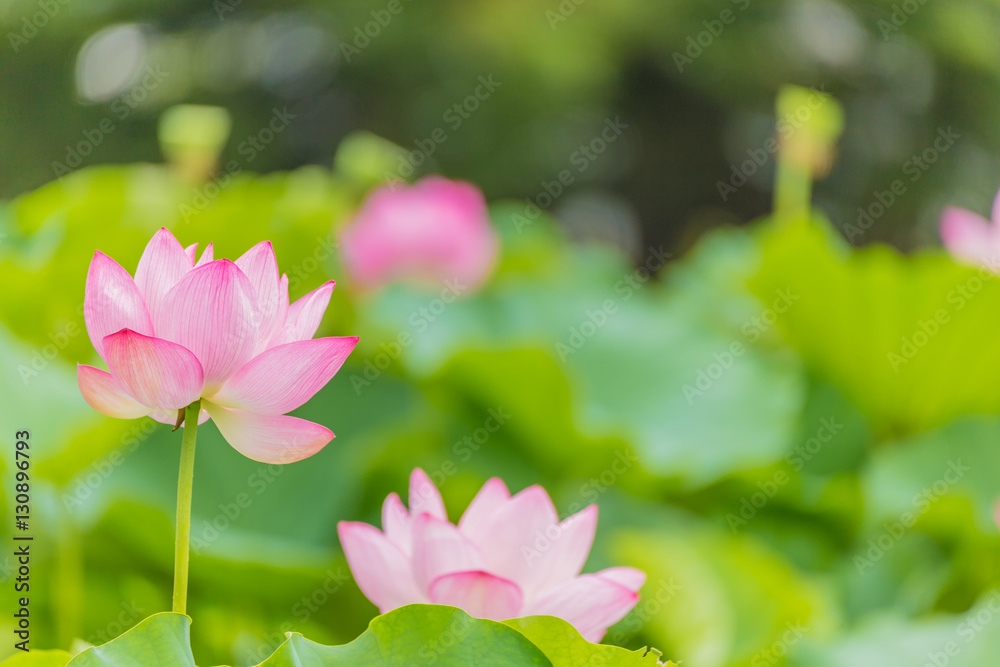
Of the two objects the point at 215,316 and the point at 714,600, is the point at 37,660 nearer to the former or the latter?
the point at 215,316

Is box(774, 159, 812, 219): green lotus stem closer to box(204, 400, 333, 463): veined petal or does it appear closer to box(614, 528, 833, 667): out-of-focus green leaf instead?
box(614, 528, 833, 667): out-of-focus green leaf

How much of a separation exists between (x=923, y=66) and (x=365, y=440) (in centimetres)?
459

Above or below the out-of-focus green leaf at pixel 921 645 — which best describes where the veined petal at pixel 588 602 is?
above

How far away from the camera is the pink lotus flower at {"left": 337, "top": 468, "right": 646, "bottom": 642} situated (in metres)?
0.29

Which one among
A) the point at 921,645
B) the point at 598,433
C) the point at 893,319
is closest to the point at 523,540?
the point at 921,645

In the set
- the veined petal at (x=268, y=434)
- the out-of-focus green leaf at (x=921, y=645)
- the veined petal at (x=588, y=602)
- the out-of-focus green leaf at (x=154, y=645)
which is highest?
the veined petal at (x=268, y=434)

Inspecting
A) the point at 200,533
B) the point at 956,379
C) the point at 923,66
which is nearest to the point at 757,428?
the point at 956,379

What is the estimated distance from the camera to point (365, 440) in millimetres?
675

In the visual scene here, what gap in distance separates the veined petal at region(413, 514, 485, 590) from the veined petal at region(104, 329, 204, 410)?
8 cm

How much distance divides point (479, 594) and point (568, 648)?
0.12ft

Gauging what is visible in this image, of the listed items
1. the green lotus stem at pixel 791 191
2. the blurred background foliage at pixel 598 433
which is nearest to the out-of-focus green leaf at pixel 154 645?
the blurred background foliage at pixel 598 433

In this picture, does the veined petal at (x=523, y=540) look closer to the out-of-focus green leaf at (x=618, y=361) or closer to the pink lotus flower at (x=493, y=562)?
the pink lotus flower at (x=493, y=562)

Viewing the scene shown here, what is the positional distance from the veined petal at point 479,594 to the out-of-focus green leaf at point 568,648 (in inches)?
0.7

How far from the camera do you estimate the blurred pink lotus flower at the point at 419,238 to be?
0.88m
